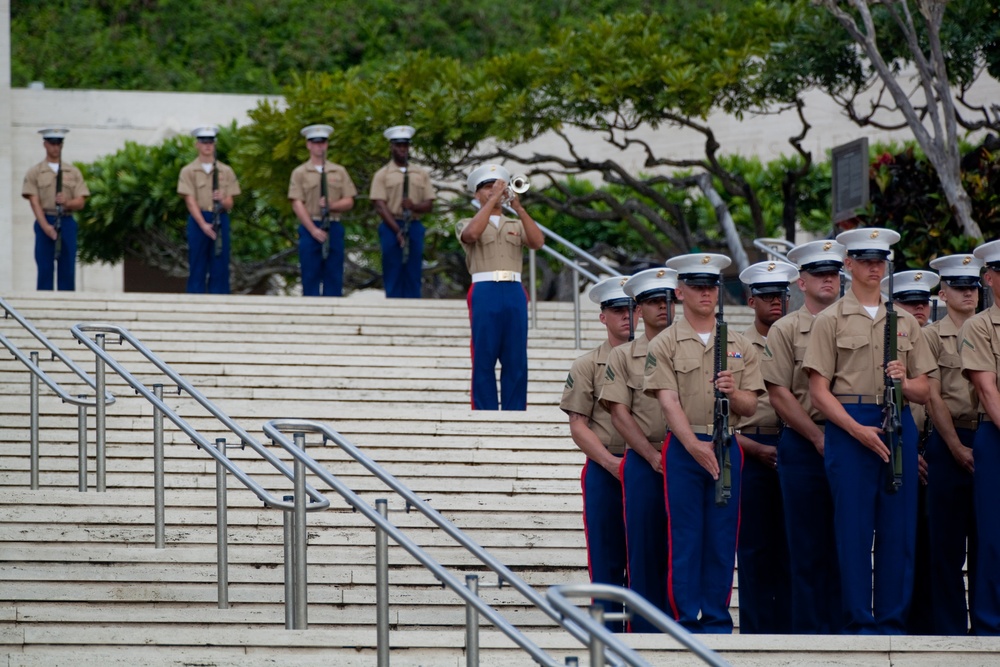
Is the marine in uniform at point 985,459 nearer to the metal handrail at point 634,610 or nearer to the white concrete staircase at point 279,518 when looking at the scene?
the white concrete staircase at point 279,518

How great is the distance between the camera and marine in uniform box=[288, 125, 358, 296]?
46.0 ft

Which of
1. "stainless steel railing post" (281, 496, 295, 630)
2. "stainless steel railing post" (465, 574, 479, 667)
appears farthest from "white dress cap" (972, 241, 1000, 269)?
"stainless steel railing post" (281, 496, 295, 630)

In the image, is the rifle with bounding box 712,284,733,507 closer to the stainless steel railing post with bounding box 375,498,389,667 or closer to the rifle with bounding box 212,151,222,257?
the stainless steel railing post with bounding box 375,498,389,667

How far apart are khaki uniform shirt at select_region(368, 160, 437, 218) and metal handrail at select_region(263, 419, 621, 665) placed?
683 cm

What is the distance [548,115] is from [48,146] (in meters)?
5.18

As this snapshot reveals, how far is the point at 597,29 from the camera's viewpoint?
17172 mm

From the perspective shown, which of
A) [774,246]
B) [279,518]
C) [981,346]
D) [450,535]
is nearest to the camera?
[450,535]

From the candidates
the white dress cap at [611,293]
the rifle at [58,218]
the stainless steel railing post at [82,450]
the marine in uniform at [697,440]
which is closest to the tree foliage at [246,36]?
the rifle at [58,218]

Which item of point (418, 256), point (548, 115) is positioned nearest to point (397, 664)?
point (418, 256)

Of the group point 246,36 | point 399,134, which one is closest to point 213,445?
point 399,134

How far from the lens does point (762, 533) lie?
26.1 feet

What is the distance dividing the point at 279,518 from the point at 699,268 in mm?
2635

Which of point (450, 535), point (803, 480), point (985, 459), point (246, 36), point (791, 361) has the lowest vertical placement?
point (450, 535)

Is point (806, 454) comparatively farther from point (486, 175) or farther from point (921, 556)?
point (486, 175)
